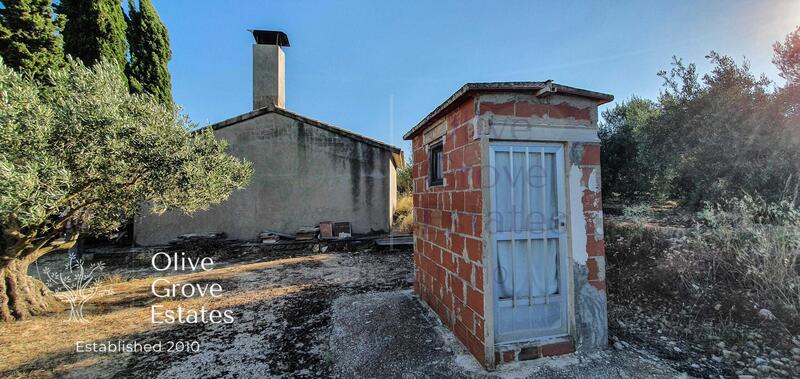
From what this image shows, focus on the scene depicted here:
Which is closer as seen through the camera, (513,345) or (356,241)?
(513,345)

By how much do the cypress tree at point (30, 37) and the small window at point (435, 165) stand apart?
781 cm

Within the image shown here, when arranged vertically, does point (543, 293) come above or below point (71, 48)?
below

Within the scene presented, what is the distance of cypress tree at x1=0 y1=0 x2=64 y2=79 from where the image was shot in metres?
6.00

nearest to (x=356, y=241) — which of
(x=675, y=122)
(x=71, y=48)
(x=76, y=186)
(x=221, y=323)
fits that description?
(x=221, y=323)

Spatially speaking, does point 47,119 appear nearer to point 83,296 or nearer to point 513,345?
point 83,296

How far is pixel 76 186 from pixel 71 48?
8993mm

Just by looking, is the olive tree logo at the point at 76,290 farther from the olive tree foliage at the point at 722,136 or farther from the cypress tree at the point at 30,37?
the olive tree foliage at the point at 722,136

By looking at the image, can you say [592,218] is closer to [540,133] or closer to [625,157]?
[540,133]

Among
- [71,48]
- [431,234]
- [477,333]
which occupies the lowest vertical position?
[477,333]

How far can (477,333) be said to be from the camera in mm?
3016

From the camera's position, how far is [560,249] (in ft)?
10.3

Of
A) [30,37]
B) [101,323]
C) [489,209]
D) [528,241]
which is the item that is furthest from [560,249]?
[30,37]

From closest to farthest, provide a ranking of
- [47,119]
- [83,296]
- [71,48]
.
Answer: [47,119]
[83,296]
[71,48]

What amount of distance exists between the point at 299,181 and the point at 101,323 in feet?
20.0
